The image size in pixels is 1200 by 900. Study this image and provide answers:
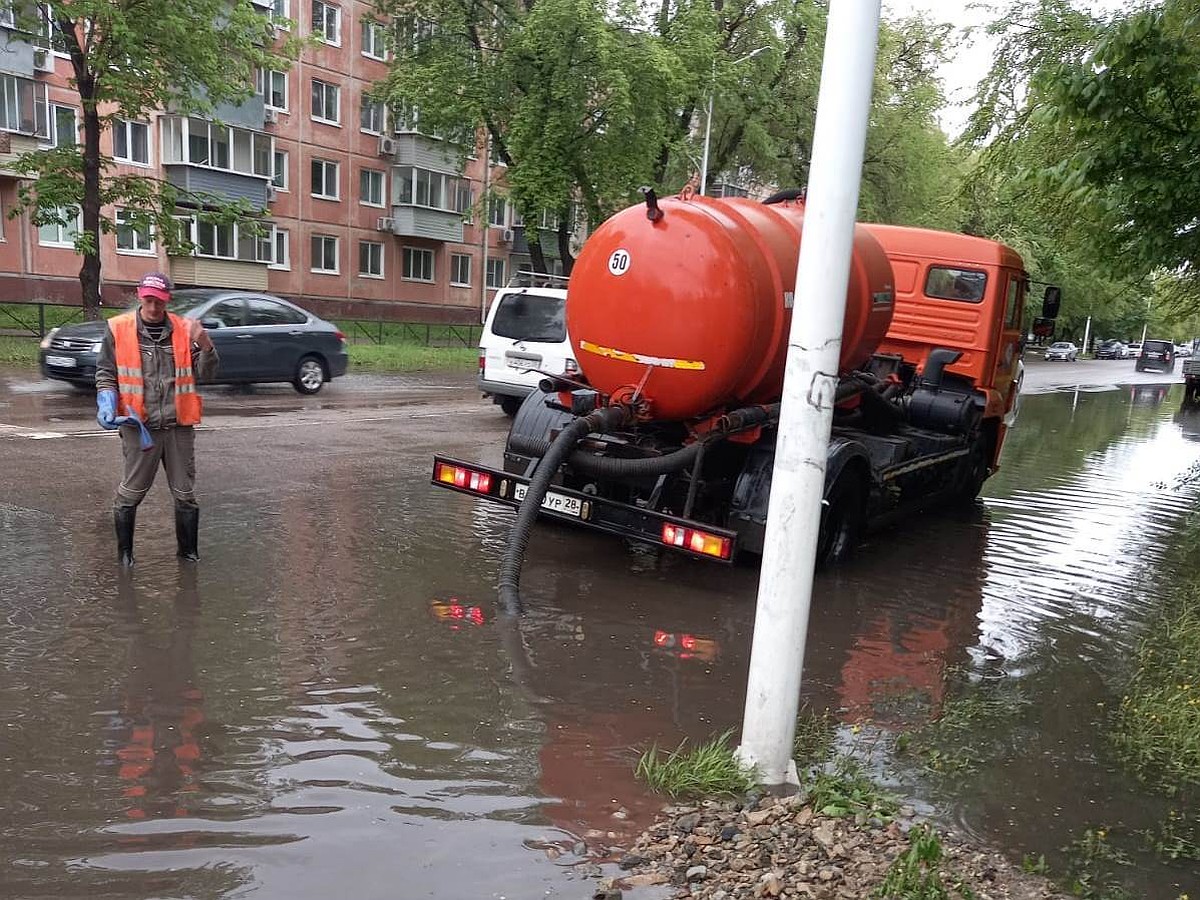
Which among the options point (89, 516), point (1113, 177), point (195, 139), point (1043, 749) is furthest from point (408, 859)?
point (195, 139)

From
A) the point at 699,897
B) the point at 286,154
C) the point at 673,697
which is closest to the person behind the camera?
the point at 699,897

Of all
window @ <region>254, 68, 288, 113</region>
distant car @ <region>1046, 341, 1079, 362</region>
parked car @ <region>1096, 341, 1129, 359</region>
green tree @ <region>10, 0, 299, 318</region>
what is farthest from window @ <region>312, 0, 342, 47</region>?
parked car @ <region>1096, 341, 1129, 359</region>

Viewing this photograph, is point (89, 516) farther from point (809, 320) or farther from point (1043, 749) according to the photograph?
point (1043, 749)

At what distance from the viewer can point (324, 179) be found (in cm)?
3788

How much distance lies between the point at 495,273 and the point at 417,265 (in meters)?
5.20

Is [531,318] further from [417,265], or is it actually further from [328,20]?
[417,265]

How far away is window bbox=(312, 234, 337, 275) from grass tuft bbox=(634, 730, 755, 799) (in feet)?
119

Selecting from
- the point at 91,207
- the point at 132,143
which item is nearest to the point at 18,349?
the point at 91,207

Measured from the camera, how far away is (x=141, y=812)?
11.6ft

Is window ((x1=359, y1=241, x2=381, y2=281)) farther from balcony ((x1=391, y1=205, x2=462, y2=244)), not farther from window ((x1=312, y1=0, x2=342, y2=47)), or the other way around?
window ((x1=312, y1=0, x2=342, y2=47))

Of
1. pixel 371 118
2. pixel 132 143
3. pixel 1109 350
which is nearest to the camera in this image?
pixel 132 143

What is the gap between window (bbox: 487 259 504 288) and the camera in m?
45.6

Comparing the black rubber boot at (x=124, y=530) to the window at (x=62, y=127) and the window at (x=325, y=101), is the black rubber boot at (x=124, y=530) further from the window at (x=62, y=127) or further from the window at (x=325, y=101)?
the window at (x=325, y=101)

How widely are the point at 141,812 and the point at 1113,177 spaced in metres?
7.29
